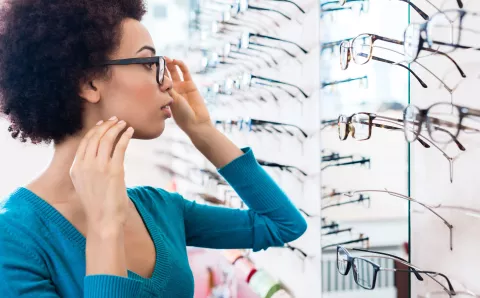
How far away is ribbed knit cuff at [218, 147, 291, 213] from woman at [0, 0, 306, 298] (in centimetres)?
20

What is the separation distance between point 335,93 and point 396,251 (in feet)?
1.30

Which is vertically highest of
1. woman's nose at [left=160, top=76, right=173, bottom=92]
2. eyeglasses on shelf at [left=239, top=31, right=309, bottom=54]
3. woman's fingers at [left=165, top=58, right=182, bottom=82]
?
eyeglasses on shelf at [left=239, top=31, right=309, bottom=54]

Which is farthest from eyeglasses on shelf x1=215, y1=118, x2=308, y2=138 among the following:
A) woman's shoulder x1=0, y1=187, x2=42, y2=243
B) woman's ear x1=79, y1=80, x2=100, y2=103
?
woman's shoulder x1=0, y1=187, x2=42, y2=243

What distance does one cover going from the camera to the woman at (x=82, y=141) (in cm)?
71

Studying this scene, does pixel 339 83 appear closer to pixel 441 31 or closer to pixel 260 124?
pixel 260 124

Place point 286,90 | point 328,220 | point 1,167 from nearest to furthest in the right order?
point 328,220 < point 286,90 < point 1,167

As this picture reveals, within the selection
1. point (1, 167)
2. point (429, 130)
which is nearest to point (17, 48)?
point (429, 130)

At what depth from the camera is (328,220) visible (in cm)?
120

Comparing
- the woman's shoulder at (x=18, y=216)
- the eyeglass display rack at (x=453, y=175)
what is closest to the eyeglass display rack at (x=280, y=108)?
the eyeglass display rack at (x=453, y=175)

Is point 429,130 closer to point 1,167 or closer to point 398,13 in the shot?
point 398,13

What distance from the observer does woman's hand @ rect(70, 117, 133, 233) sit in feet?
2.37

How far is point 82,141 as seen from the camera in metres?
0.78

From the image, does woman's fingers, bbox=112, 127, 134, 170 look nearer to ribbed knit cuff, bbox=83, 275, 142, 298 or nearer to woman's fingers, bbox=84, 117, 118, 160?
woman's fingers, bbox=84, 117, 118, 160

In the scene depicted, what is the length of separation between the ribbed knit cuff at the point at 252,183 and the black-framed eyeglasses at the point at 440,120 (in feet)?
1.38
